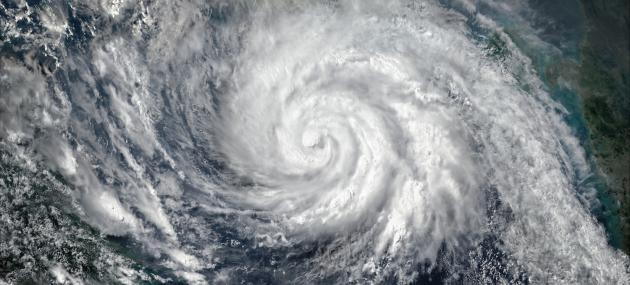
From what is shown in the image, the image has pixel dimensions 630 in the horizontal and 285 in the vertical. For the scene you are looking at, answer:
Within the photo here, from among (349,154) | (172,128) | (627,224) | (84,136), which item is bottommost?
(84,136)

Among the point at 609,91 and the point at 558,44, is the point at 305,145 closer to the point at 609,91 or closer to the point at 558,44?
the point at 558,44

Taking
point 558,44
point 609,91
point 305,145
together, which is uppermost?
point 558,44

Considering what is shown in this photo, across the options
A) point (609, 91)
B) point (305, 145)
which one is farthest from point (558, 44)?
point (305, 145)

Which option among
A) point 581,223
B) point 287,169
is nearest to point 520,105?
point 581,223

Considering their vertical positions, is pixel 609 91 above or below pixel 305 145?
above

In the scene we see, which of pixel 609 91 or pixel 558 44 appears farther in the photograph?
pixel 558 44

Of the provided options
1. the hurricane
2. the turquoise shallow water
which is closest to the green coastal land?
the turquoise shallow water

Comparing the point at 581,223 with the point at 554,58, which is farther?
the point at 554,58

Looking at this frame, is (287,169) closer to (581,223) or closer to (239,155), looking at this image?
(239,155)
